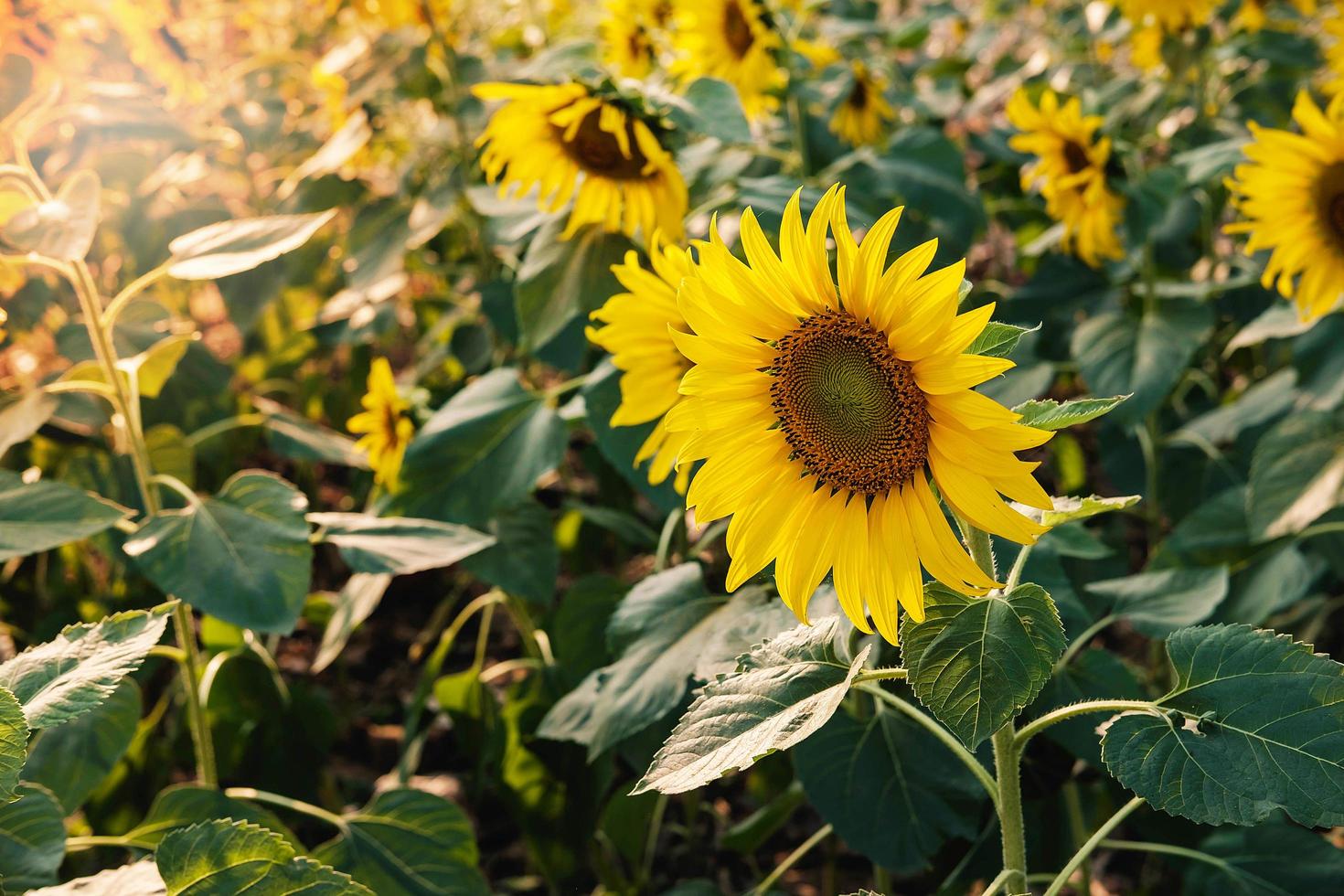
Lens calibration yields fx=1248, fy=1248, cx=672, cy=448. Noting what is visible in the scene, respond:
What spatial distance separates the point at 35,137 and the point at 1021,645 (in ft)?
8.87

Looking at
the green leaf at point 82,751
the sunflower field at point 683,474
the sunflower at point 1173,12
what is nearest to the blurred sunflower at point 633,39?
the sunflower field at point 683,474

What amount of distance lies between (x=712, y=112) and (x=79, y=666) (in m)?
1.01

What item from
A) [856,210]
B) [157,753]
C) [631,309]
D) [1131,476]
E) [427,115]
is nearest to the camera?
[631,309]

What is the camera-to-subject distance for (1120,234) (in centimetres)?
245

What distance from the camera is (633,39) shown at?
2.56 m

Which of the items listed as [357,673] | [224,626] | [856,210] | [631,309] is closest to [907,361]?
[631,309]

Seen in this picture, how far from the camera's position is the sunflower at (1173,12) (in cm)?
260

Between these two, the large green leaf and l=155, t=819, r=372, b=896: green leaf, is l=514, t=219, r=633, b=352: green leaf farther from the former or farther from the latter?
l=155, t=819, r=372, b=896: green leaf

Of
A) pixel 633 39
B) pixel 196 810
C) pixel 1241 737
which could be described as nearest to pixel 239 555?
pixel 196 810

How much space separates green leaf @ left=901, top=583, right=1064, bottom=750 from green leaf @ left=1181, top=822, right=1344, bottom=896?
0.69m

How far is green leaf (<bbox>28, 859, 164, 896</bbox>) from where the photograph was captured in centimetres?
106

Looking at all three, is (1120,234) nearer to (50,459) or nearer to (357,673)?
(357,673)

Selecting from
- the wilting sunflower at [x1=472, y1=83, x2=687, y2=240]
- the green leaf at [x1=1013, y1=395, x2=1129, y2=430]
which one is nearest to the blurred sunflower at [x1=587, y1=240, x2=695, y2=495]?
the wilting sunflower at [x1=472, y1=83, x2=687, y2=240]

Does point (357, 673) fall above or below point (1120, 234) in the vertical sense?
below
